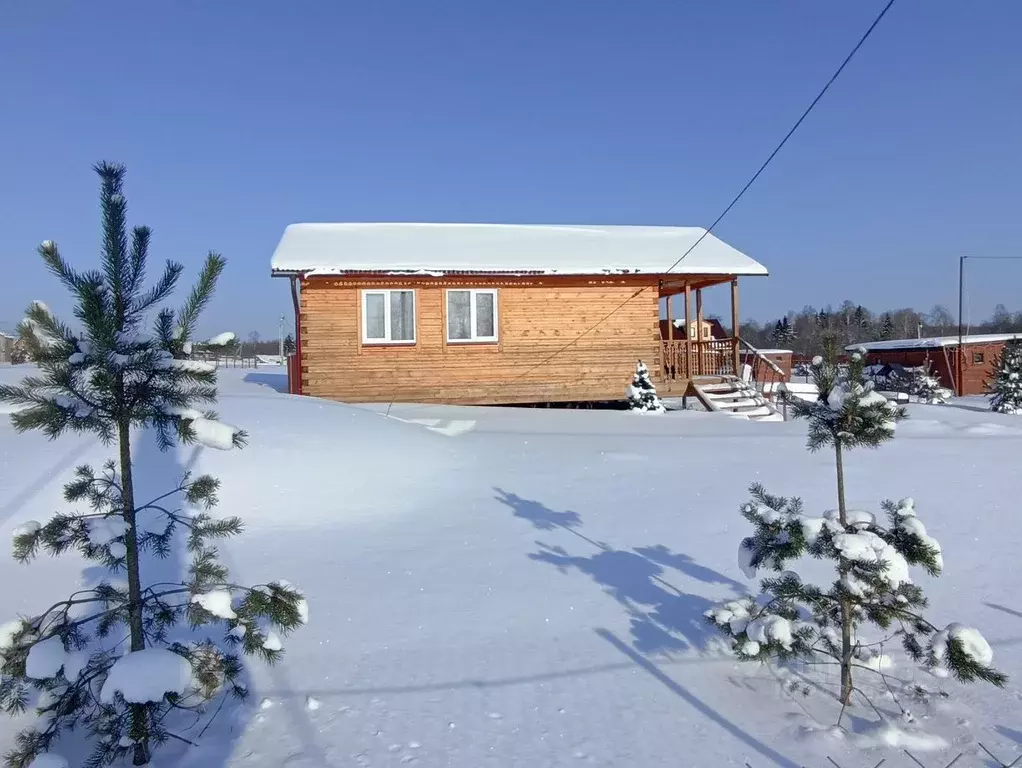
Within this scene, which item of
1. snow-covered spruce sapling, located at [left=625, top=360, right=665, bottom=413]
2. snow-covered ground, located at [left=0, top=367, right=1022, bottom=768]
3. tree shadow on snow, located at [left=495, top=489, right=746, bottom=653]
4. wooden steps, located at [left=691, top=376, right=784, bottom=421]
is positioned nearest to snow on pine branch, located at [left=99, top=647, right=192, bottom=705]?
snow-covered ground, located at [left=0, top=367, right=1022, bottom=768]

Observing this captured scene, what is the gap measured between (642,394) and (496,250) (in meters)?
5.26

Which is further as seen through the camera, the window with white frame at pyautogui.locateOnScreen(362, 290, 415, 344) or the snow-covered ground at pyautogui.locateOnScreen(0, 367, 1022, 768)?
the window with white frame at pyautogui.locateOnScreen(362, 290, 415, 344)

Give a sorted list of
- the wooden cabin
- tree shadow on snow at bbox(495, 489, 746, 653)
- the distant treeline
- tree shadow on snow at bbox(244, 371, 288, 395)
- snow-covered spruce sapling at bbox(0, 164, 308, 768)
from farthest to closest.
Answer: the distant treeline
tree shadow on snow at bbox(244, 371, 288, 395)
the wooden cabin
tree shadow on snow at bbox(495, 489, 746, 653)
snow-covered spruce sapling at bbox(0, 164, 308, 768)

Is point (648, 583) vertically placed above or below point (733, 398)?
below

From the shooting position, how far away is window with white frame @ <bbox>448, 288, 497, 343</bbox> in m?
16.0

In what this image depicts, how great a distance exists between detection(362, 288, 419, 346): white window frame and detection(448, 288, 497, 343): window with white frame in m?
0.76

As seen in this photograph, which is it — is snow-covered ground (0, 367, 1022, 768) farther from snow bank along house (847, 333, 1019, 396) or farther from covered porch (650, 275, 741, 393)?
snow bank along house (847, 333, 1019, 396)

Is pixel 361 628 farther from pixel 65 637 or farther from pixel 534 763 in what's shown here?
pixel 65 637

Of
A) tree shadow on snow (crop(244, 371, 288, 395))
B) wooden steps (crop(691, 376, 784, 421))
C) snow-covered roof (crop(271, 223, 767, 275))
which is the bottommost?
wooden steps (crop(691, 376, 784, 421))

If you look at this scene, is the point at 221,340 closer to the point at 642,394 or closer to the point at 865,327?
the point at 642,394

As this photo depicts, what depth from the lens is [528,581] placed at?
5.97 metres

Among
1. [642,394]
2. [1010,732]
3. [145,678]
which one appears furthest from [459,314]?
[145,678]

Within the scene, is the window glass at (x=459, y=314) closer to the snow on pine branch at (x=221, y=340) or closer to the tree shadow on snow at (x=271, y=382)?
the tree shadow on snow at (x=271, y=382)

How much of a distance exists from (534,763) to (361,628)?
1950 mm
